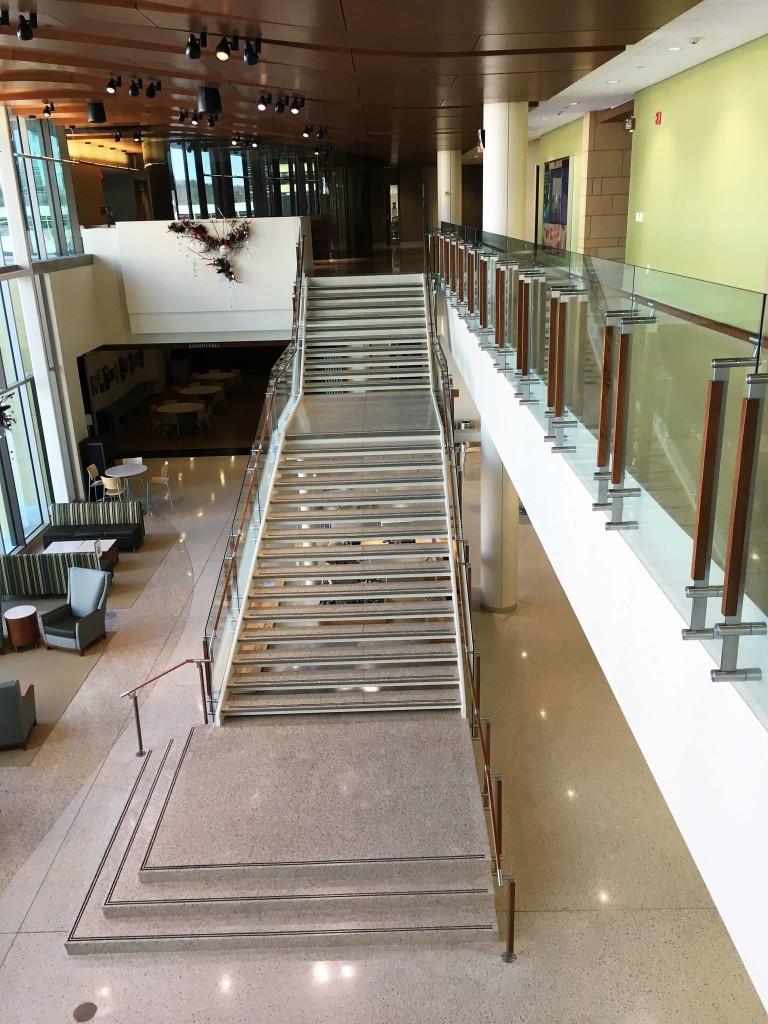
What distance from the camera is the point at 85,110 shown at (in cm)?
1387

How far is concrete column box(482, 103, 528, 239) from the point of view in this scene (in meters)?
10.5

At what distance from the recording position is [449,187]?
2041 cm

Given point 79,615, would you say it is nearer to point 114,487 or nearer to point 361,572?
point 361,572

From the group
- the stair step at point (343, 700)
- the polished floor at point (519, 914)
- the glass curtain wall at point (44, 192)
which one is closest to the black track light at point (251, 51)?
the stair step at point (343, 700)

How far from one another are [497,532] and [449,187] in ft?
40.1

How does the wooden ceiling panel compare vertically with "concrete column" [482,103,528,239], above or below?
above

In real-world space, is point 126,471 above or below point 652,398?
below

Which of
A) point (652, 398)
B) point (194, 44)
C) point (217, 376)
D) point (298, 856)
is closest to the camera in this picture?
point (652, 398)

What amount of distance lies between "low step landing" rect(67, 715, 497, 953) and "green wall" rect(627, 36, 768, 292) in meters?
6.09

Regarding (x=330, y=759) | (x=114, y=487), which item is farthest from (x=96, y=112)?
(x=330, y=759)

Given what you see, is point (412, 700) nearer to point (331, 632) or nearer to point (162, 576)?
point (331, 632)

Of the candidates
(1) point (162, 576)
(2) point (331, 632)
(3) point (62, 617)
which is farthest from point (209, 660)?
(1) point (162, 576)

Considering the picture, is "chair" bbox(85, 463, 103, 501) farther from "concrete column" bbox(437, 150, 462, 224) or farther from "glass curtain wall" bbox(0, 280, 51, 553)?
"concrete column" bbox(437, 150, 462, 224)

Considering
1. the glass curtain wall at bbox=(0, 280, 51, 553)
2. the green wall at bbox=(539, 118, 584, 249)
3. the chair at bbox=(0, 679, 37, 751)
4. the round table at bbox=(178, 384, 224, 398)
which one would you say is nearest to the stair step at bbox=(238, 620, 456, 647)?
the chair at bbox=(0, 679, 37, 751)
